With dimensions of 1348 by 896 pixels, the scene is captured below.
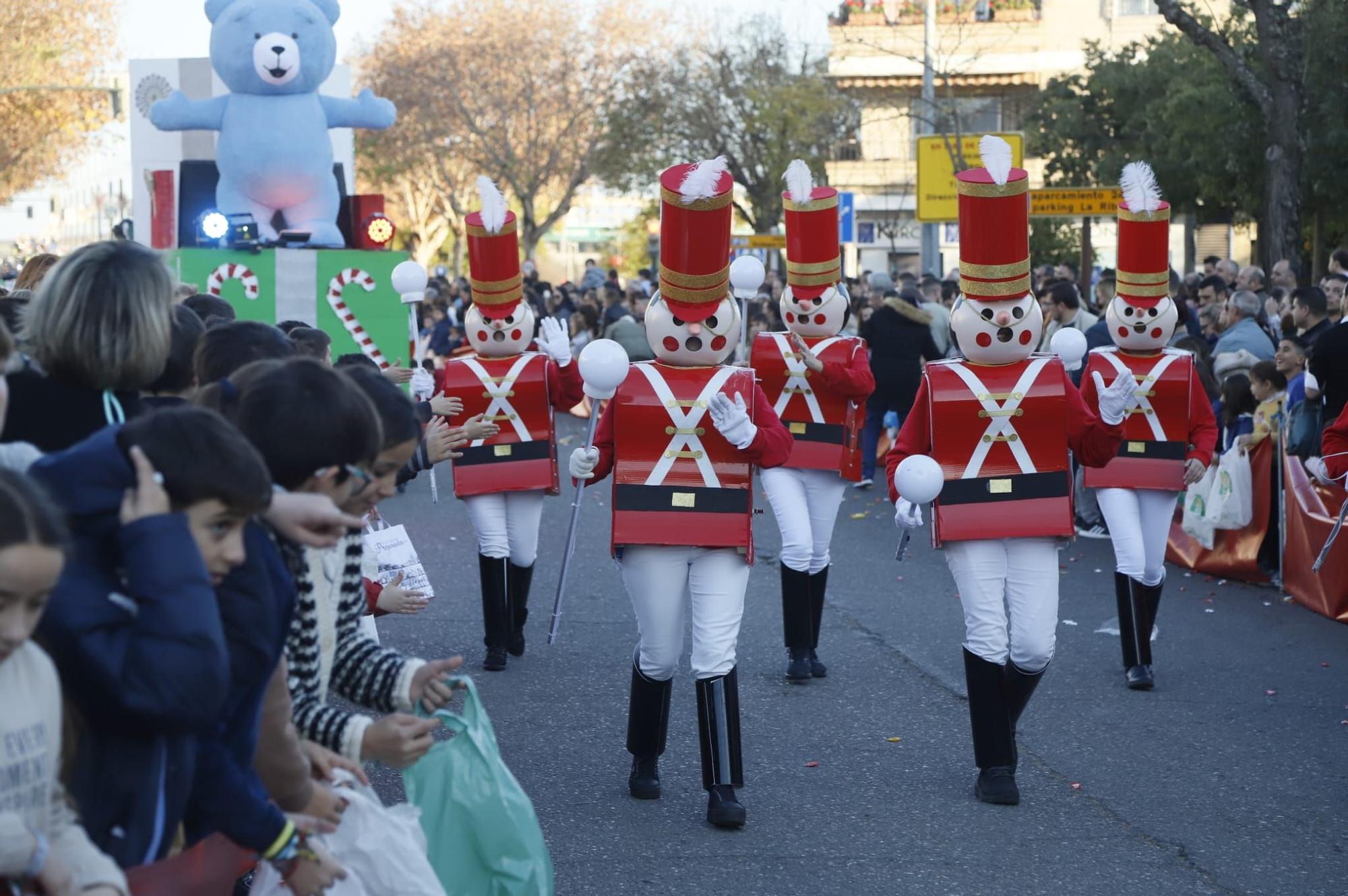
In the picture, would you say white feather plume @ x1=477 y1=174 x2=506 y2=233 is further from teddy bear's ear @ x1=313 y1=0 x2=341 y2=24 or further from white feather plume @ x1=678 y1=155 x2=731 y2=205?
teddy bear's ear @ x1=313 y1=0 x2=341 y2=24

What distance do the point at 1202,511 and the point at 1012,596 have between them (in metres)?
4.95

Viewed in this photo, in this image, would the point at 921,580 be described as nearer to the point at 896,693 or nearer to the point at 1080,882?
the point at 896,693

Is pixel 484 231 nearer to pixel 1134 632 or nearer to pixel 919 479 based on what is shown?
pixel 919 479

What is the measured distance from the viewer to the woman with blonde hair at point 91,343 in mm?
3203

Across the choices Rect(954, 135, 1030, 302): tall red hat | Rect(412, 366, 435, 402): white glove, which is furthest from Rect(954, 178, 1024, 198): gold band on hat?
Rect(412, 366, 435, 402): white glove

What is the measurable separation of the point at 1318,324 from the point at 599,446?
6.31m

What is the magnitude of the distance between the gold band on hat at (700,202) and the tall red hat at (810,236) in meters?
2.54

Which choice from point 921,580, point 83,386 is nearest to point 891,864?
point 83,386

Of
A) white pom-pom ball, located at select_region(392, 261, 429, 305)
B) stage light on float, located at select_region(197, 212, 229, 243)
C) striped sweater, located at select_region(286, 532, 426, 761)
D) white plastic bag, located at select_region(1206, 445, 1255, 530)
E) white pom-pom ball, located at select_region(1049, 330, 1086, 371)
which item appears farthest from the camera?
stage light on float, located at select_region(197, 212, 229, 243)

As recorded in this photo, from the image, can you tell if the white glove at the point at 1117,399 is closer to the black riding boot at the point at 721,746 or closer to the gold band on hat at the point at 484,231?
the black riding boot at the point at 721,746

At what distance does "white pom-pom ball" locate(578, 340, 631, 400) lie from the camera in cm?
586

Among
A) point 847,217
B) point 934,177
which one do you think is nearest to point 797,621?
point 934,177

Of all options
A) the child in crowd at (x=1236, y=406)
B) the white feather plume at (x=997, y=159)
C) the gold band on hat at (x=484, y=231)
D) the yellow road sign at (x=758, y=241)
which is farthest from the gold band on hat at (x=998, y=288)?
the yellow road sign at (x=758, y=241)

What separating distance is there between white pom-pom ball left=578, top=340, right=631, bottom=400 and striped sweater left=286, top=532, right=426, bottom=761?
2327 millimetres
